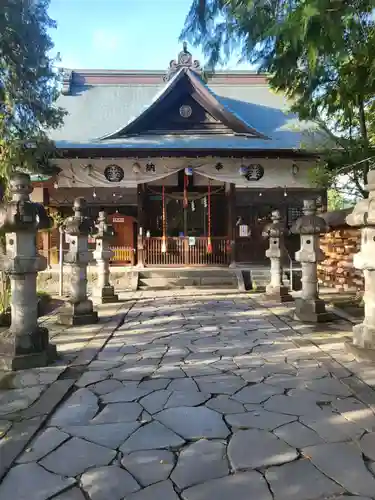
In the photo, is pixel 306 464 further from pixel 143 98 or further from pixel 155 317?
pixel 143 98

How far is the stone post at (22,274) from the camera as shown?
5023 mm

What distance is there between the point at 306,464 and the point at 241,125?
46.3 ft

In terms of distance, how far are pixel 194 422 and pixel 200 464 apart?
26.6 inches

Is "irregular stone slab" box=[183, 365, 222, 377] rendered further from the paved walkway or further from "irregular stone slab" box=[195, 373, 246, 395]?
"irregular stone slab" box=[195, 373, 246, 395]

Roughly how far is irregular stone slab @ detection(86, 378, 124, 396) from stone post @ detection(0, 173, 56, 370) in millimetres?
1064

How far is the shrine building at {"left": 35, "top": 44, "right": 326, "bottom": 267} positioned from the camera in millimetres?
14406

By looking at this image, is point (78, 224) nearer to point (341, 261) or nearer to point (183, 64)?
point (341, 261)

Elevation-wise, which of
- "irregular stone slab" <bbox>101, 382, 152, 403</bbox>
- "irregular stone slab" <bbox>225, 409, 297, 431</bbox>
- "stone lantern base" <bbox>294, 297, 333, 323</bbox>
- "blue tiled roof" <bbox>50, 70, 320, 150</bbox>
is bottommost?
"irregular stone slab" <bbox>101, 382, 152, 403</bbox>

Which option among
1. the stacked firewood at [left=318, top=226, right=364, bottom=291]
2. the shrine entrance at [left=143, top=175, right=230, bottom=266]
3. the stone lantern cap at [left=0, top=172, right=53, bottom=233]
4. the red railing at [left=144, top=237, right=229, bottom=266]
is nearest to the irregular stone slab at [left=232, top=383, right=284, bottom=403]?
the stone lantern cap at [left=0, top=172, right=53, bottom=233]

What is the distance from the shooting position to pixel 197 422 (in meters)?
3.50

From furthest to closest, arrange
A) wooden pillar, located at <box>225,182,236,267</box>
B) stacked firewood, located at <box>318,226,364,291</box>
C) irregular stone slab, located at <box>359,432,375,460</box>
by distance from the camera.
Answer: wooden pillar, located at <box>225,182,236,267</box>, stacked firewood, located at <box>318,226,364,291</box>, irregular stone slab, located at <box>359,432,375,460</box>

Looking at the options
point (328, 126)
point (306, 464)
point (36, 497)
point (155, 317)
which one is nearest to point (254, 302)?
point (155, 317)

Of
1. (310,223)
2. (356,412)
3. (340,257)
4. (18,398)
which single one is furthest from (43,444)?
(340,257)

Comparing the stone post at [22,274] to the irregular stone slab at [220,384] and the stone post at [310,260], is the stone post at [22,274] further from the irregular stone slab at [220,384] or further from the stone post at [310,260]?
the stone post at [310,260]
